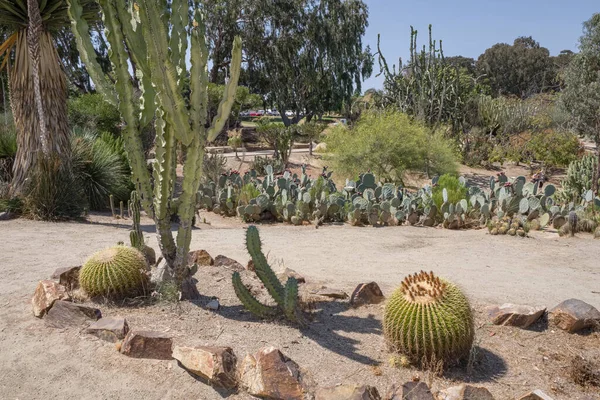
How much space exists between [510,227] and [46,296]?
7.51 meters

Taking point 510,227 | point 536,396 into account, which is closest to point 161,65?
point 536,396

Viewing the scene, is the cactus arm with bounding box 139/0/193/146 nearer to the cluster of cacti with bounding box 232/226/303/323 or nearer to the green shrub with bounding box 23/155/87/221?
the cluster of cacti with bounding box 232/226/303/323

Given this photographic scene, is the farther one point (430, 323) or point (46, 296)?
point (46, 296)

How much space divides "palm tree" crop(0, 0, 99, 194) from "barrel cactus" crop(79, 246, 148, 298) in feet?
20.0

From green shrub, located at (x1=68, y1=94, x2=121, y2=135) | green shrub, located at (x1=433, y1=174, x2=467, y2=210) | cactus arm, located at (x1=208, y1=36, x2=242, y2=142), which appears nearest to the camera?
cactus arm, located at (x1=208, y1=36, x2=242, y2=142)

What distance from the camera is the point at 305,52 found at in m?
42.1

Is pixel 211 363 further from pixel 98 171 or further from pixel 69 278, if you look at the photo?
pixel 98 171

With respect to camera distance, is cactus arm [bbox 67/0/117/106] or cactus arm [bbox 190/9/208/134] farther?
cactus arm [bbox 67/0/117/106]

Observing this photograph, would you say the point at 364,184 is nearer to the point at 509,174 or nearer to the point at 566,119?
the point at 509,174

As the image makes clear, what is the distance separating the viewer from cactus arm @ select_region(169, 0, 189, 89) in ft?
15.8

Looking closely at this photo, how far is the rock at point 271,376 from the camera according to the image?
3656 mm

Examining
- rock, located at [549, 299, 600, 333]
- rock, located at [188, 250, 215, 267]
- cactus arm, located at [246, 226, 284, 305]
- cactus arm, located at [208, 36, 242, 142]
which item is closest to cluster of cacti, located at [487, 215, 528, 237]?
rock, located at [549, 299, 600, 333]

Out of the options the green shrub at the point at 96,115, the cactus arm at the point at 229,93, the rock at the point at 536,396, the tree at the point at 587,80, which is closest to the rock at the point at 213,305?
the cactus arm at the point at 229,93

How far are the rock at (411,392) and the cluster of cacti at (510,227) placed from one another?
21.8 ft
